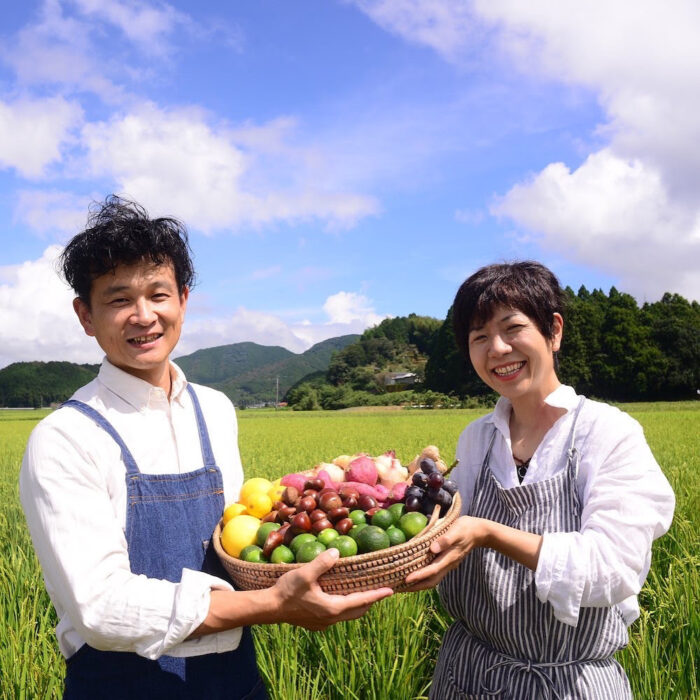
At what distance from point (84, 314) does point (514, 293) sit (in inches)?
59.8

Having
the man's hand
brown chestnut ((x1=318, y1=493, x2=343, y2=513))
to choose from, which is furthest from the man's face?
the man's hand

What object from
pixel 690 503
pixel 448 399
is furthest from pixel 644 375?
pixel 690 503

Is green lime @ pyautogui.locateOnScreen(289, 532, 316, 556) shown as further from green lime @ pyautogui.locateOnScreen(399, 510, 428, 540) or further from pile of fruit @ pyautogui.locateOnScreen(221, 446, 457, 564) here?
green lime @ pyautogui.locateOnScreen(399, 510, 428, 540)

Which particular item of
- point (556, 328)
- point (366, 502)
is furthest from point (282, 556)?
point (556, 328)

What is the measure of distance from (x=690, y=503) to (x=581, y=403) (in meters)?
4.54

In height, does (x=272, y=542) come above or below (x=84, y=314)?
below

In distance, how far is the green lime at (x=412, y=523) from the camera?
6.64 ft

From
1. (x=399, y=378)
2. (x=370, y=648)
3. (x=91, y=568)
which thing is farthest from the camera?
(x=399, y=378)

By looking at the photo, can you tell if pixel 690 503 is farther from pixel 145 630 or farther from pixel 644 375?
pixel 644 375

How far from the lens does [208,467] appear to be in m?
2.11

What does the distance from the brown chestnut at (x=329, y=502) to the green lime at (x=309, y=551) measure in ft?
0.71

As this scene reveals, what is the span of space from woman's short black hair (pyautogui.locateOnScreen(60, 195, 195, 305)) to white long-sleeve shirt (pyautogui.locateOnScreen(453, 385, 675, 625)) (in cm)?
148

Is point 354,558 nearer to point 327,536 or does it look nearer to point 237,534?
point 327,536

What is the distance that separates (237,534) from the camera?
201 centimetres
